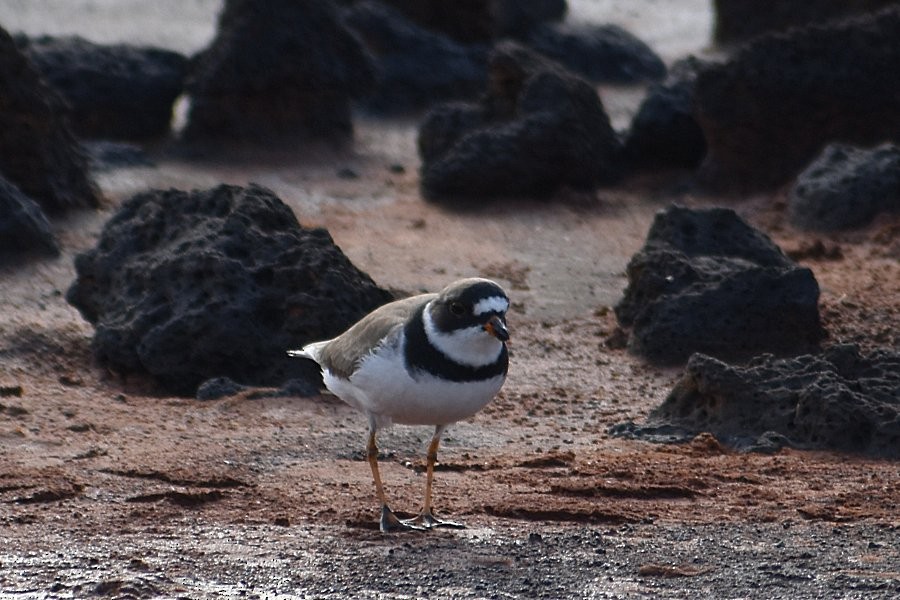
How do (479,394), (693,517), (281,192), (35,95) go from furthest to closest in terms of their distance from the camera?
(281,192) → (35,95) → (693,517) → (479,394)

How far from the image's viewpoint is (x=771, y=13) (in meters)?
20.7

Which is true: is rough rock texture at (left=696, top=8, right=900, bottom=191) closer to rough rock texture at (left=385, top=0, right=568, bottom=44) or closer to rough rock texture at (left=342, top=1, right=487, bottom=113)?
rough rock texture at (left=342, top=1, right=487, bottom=113)

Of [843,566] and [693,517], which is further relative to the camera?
[693,517]

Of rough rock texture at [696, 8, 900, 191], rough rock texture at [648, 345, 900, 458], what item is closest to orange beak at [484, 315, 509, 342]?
rough rock texture at [648, 345, 900, 458]

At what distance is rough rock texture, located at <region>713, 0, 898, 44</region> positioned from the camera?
1955 centimetres

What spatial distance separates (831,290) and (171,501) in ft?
19.2

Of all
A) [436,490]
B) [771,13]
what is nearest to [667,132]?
[771,13]

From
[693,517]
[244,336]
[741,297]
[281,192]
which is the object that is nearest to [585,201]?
[281,192]

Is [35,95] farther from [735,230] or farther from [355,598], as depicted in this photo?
[355,598]

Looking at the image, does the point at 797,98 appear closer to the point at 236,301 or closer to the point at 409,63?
the point at 409,63

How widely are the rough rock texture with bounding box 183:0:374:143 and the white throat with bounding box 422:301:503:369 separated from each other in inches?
390

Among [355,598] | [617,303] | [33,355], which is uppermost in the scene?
[617,303]

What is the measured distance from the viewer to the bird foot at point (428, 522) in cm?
636

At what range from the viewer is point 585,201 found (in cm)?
1410
